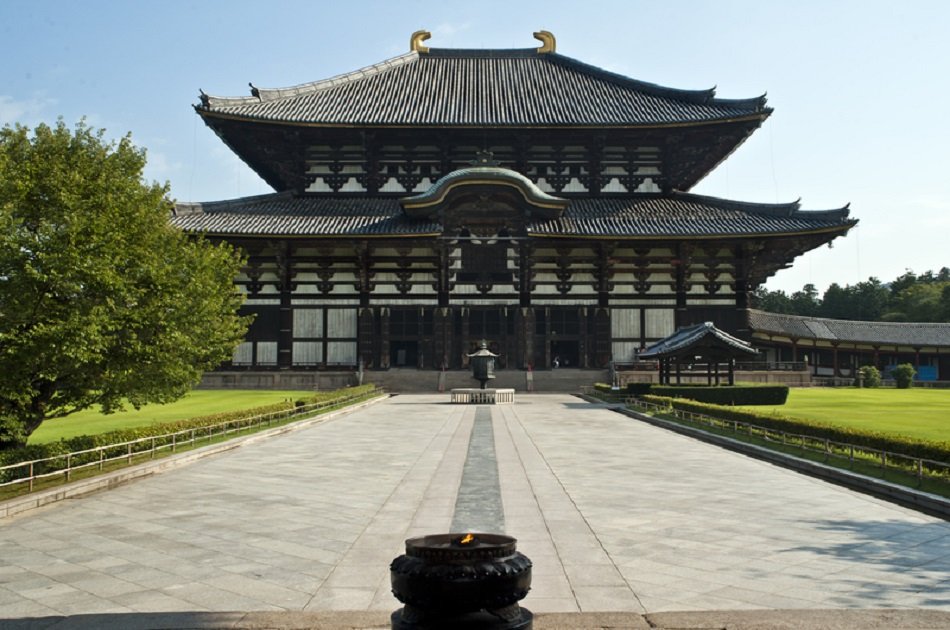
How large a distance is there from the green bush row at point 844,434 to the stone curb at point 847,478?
1145mm

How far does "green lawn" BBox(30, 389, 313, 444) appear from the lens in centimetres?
2000

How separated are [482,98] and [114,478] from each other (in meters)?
40.4

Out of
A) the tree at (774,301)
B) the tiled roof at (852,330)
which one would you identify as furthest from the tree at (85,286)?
the tree at (774,301)

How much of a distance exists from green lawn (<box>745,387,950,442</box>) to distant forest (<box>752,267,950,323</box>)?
1719 inches

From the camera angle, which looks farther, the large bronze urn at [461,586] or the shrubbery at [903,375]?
the shrubbery at [903,375]

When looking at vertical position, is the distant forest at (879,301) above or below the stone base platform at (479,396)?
above

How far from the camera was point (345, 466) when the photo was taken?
14.4 metres

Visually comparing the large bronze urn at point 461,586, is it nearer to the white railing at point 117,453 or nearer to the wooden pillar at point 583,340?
the white railing at point 117,453

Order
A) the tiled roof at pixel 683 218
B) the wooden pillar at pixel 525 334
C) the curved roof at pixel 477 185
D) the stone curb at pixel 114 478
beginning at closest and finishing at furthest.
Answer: the stone curb at pixel 114 478
the tiled roof at pixel 683 218
the curved roof at pixel 477 185
the wooden pillar at pixel 525 334

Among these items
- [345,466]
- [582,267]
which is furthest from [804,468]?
[582,267]

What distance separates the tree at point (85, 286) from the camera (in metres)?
12.5

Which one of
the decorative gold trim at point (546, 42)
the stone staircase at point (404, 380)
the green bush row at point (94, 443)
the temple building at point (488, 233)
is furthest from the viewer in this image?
the decorative gold trim at point (546, 42)

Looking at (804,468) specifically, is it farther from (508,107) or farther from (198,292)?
(508,107)

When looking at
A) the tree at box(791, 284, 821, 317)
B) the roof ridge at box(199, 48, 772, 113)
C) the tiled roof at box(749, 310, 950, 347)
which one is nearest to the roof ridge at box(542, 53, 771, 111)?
the roof ridge at box(199, 48, 772, 113)
